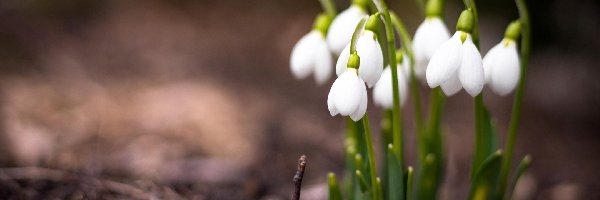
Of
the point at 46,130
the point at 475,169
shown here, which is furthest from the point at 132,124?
the point at 475,169

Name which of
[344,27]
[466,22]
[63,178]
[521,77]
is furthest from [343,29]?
[63,178]

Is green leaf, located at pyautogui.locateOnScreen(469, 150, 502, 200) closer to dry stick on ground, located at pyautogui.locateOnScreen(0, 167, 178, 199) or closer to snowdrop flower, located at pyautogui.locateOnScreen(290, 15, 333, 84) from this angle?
snowdrop flower, located at pyautogui.locateOnScreen(290, 15, 333, 84)

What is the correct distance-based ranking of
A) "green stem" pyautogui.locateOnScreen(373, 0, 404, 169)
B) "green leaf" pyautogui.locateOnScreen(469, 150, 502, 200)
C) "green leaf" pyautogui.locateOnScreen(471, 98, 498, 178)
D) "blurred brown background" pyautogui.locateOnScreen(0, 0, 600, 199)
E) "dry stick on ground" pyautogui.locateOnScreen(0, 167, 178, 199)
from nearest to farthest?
"green stem" pyautogui.locateOnScreen(373, 0, 404, 169), "green leaf" pyautogui.locateOnScreen(469, 150, 502, 200), "green leaf" pyautogui.locateOnScreen(471, 98, 498, 178), "dry stick on ground" pyautogui.locateOnScreen(0, 167, 178, 199), "blurred brown background" pyautogui.locateOnScreen(0, 0, 600, 199)

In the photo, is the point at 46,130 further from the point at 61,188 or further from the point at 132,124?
the point at 61,188

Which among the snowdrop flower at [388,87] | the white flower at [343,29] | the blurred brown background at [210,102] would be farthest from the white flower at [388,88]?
the blurred brown background at [210,102]

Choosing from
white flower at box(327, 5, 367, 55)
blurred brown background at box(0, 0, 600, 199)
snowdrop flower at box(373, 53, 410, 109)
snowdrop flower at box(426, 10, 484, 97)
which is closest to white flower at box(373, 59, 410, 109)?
snowdrop flower at box(373, 53, 410, 109)

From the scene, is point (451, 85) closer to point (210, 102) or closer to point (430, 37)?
point (430, 37)
